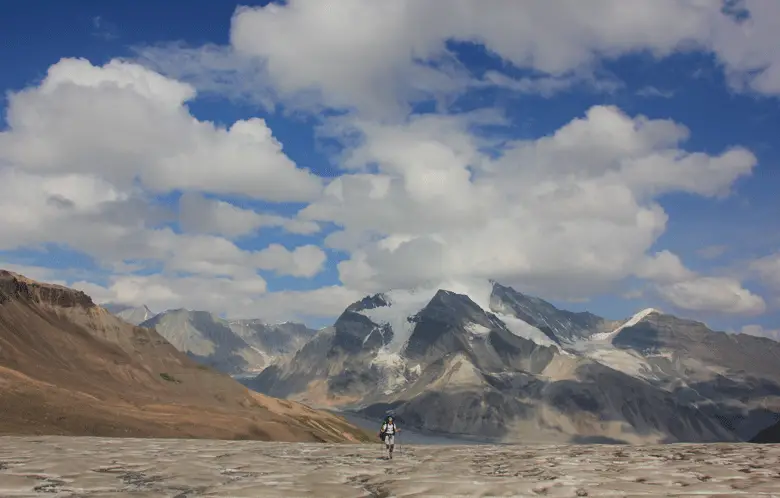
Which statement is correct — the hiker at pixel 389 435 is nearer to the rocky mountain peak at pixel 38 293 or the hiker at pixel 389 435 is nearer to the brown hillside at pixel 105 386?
the brown hillside at pixel 105 386

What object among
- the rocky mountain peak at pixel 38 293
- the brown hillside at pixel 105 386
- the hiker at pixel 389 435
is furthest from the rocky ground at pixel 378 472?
the rocky mountain peak at pixel 38 293

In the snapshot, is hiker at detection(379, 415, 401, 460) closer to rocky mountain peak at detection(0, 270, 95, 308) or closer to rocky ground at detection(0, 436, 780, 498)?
rocky ground at detection(0, 436, 780, 498)

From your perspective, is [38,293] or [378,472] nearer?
[378,472]

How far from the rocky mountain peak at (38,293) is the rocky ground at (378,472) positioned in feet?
376

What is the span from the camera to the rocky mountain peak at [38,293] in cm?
13738

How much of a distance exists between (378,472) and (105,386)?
105 meters

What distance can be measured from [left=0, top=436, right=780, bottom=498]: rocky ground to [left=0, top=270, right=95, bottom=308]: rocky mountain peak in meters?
115

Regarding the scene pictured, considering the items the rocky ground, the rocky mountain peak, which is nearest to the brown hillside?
the rocky mountain peak

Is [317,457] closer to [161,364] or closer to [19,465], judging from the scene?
[19,465]

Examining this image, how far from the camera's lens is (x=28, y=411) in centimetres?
6088

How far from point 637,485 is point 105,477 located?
1838 cm

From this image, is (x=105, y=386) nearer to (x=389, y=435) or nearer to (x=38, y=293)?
(x=38, y=293)

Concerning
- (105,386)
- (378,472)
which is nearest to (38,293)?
(105,386)

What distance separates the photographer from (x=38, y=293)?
156 metres
